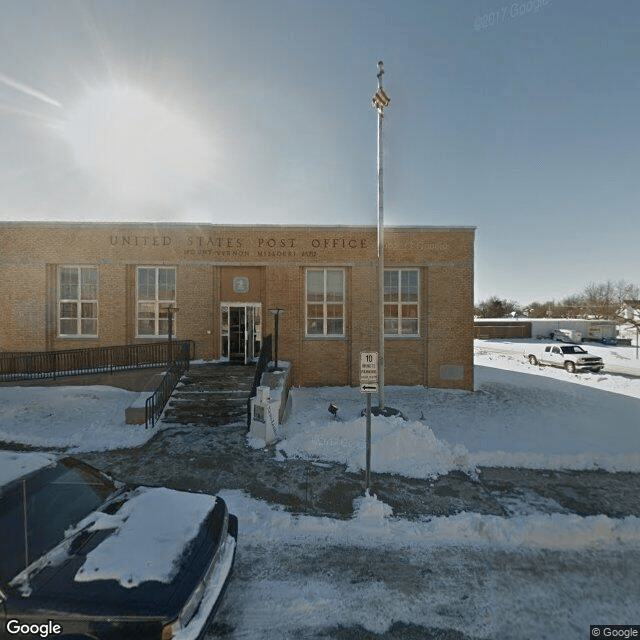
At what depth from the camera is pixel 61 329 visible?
14.3 meters

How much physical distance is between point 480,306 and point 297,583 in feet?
323

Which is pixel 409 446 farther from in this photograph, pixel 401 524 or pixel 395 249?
pixel 395 249

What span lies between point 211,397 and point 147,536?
7.14 metres

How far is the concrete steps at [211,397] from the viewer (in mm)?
9344

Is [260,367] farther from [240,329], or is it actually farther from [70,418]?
[70,418]

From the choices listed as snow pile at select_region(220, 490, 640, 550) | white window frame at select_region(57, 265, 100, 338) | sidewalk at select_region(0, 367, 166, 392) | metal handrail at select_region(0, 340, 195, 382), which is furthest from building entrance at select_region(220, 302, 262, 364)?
snow pile at select_region(220, 490, 640, 550)

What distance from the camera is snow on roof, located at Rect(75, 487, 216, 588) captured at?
9.39 feet

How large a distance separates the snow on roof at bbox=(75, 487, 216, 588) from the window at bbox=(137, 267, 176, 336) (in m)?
11.3

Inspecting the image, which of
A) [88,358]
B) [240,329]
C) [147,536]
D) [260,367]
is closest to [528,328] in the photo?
[240,329]

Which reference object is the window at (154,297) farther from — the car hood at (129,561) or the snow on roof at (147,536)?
the car hood at (129,561)

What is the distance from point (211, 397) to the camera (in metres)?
10.2

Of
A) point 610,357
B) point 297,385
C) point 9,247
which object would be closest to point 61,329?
point 9,247

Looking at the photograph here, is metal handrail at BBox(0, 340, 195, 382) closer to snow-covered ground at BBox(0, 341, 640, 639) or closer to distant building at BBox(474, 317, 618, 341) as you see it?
snow-covered ground at BBox(0, 341, 640, 639)

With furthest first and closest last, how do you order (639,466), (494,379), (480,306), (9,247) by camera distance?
1. (480,306)
2. (494,379)
3. (9,247)
4. (639,466)
